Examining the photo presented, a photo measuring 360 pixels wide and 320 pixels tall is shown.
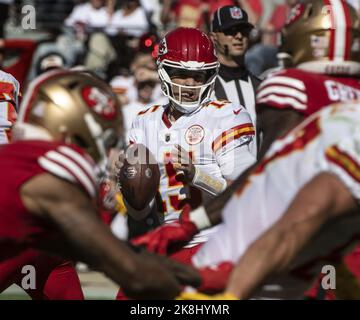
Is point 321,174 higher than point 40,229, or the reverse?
point 321,174

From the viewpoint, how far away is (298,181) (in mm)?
3350

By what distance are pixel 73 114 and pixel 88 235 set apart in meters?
0.44

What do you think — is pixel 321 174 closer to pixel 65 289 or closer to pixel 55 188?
pixel 55 188

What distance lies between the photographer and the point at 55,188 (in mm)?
3227

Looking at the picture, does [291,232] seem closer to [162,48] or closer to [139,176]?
[139,176]

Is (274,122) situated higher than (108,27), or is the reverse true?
(274,122)

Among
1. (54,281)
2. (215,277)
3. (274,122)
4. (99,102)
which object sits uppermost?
(99,102)

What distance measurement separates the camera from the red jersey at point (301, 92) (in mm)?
3770

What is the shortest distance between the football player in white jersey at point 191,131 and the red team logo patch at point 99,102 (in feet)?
5.11

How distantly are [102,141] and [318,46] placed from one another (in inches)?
42.3

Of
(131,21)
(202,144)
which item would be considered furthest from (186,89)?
(131,21)
